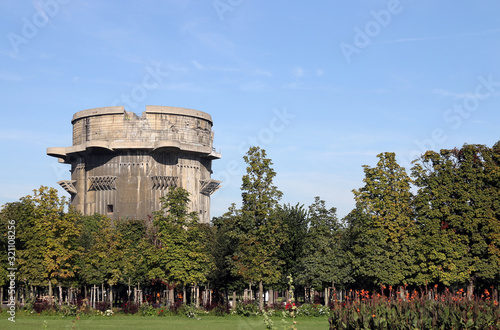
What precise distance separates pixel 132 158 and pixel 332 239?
214ft

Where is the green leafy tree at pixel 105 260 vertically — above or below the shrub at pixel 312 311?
above

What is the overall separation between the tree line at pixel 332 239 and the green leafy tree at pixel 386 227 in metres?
0.09

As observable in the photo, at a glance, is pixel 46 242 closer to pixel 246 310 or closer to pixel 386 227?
pixel 246 310

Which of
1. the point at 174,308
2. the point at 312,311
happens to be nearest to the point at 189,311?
the point at 174,308

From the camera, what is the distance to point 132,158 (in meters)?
113

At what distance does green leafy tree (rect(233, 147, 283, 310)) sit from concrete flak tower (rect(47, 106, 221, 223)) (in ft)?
214

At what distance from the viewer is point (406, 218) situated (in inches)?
2026

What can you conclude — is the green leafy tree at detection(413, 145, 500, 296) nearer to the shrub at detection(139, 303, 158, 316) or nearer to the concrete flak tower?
the shrub at detection(139, 303, 158, 316)

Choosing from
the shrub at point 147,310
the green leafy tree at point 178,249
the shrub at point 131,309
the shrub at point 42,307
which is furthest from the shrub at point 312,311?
the shrub at point 42,307

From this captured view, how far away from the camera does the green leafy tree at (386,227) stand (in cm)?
4928

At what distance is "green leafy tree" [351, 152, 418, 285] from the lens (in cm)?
4928

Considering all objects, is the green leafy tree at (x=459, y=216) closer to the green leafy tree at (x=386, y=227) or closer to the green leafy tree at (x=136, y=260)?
the green leafy tree at (x=386, y=227)

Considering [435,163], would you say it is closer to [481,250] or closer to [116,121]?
[481,250]

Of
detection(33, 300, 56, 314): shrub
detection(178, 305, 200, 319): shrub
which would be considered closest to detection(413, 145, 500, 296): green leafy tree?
detection(178, 305, 200, 319): shrub
